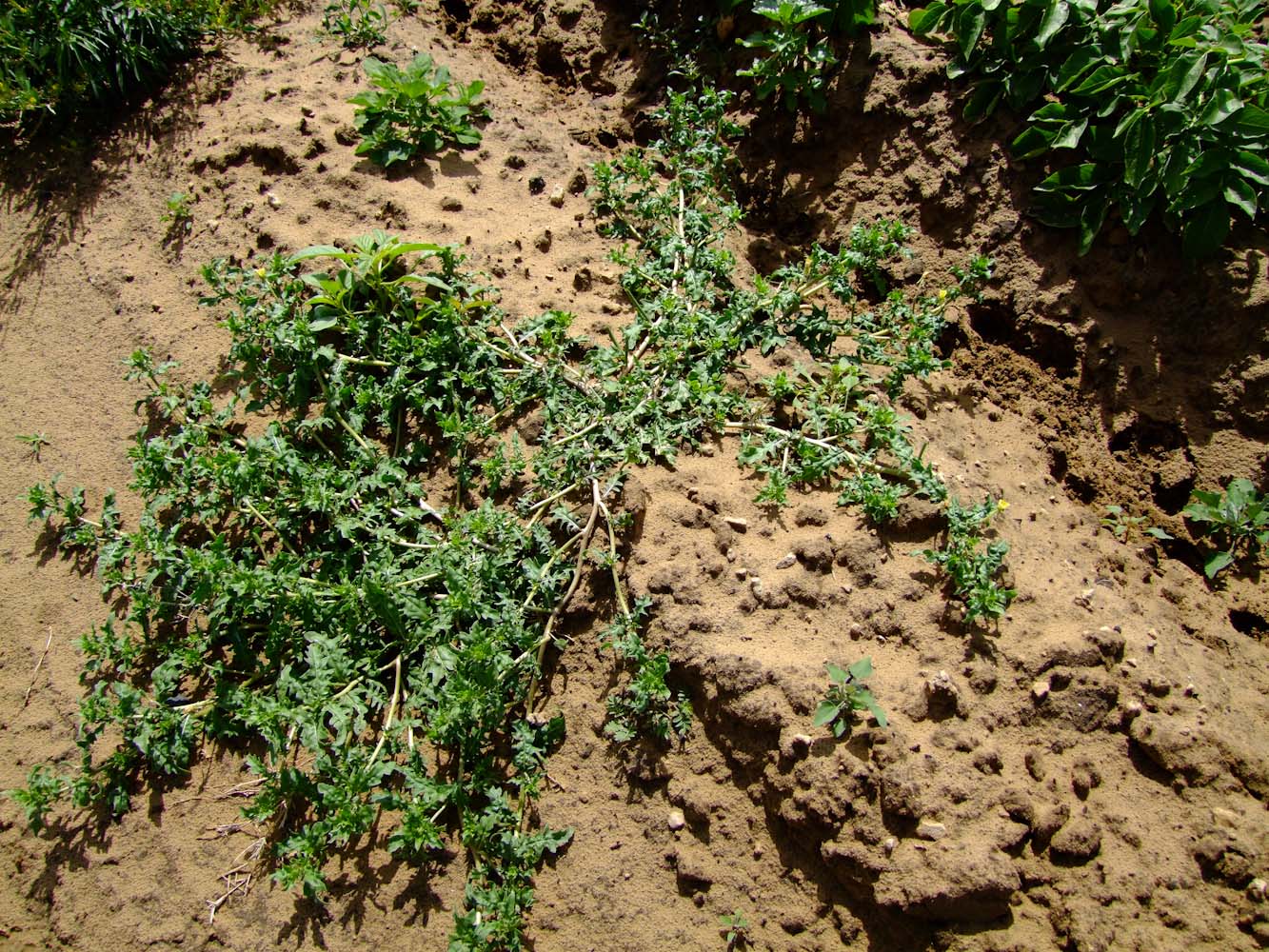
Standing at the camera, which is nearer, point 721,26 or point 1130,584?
point 1130,584

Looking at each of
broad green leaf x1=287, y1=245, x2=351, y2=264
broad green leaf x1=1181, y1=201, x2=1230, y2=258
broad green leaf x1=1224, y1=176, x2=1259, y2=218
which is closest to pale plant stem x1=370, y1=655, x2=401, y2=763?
broad green leaf x1=287, y1=245, x2=351, y2=264

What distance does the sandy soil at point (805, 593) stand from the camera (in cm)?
242

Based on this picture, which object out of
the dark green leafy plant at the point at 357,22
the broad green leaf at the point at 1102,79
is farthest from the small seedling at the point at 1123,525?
the dark green leafy plant at the point at 357,22

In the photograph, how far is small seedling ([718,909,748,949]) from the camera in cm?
245

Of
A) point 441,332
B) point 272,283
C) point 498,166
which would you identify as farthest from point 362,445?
point 498,166

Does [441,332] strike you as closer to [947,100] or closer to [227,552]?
[227,552]

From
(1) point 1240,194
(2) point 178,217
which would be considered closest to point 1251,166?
(1) point 1240,194

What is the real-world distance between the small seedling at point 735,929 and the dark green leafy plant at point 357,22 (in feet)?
13.9

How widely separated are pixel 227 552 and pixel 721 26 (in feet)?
11.0

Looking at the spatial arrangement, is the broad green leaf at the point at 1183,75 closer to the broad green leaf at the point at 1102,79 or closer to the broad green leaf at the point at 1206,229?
the broad green leaf at the point at 1102,79

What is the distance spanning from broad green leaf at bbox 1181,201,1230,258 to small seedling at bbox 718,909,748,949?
2856 mm

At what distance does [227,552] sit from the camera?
3141mm

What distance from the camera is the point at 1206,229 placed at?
10.3 feet

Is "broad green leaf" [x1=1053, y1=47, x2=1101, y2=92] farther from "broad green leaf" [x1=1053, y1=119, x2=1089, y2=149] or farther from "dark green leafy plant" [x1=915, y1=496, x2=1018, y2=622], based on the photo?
"dark green leafy plant" [x1=915, y1=496, x2=1018, y2=622]
